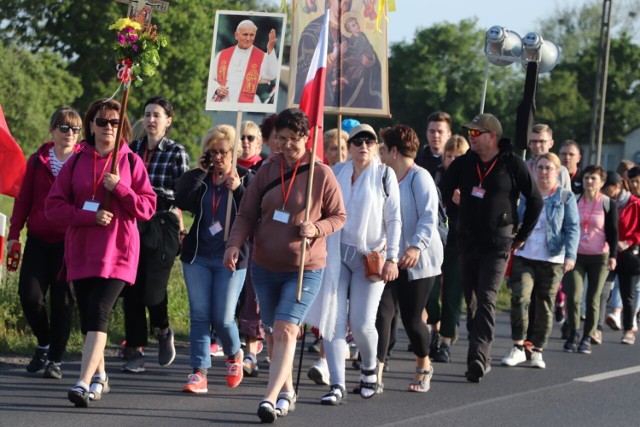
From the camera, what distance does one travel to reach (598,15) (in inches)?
3285

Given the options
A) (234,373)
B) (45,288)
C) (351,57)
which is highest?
(351,57)

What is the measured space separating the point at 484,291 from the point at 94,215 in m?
3.41

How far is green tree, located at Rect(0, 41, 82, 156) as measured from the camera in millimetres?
57375

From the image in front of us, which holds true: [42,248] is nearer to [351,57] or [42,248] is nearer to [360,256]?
[360,256]

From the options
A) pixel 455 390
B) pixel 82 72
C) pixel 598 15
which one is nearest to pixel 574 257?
pixel 455 390

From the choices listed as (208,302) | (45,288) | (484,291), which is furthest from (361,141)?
(45,288)

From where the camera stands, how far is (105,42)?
5622cm

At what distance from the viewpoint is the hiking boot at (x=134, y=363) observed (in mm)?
9438

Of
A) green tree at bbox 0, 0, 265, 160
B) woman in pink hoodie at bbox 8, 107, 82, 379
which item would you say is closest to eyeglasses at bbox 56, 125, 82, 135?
woman in pink hoodie at bbox 8, 107, 82, 379

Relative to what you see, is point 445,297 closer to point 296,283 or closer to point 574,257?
point 574,257

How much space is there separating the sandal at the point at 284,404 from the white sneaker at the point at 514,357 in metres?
3.40

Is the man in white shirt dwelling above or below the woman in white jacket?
above

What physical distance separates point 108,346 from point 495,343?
13.3 ft

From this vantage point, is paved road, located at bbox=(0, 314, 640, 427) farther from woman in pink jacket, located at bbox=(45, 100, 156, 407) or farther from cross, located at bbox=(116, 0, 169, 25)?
cross, located at bbox=(116, 0, 169, 25)
